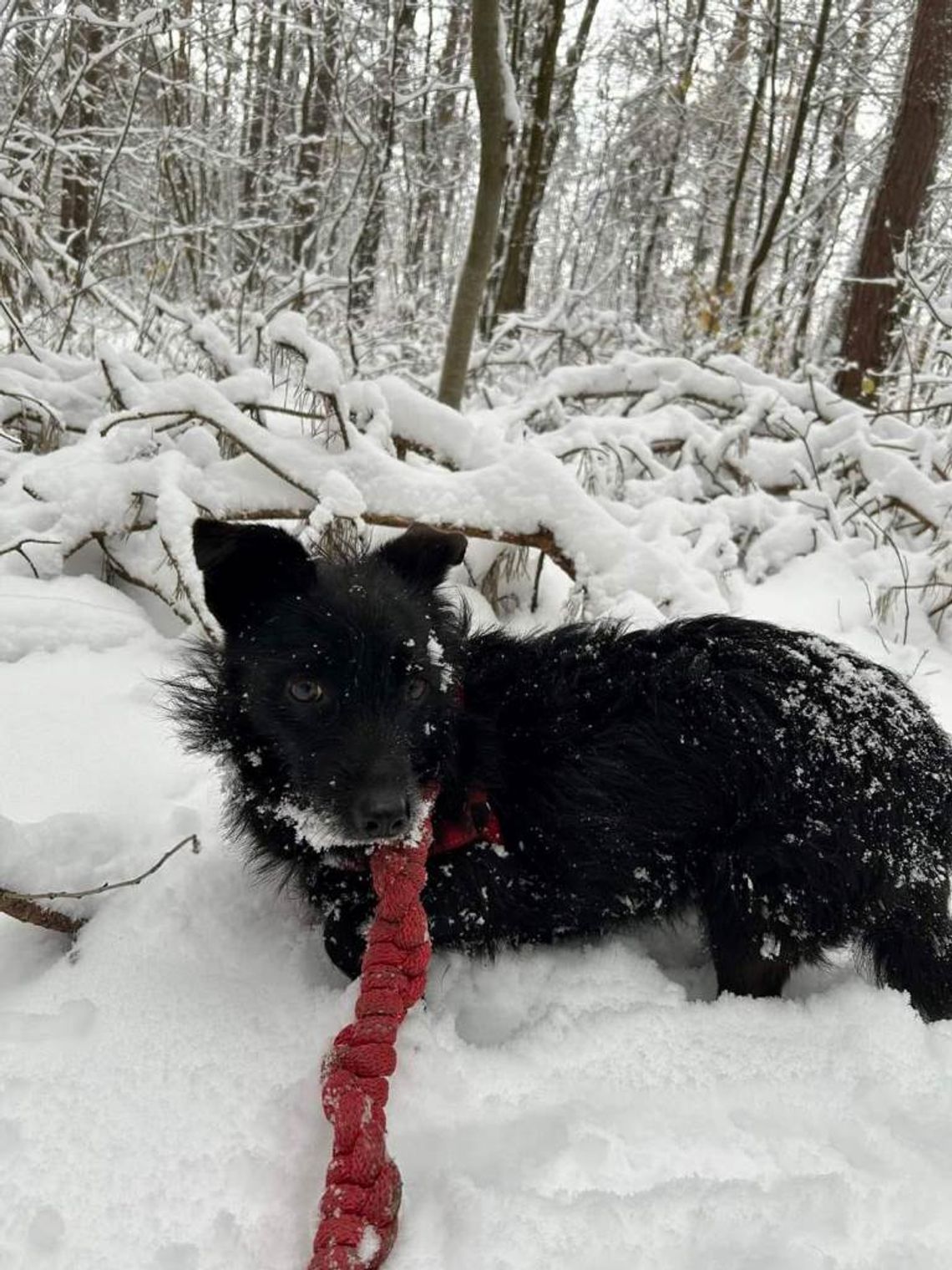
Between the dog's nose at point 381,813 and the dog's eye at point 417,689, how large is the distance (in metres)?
0.31

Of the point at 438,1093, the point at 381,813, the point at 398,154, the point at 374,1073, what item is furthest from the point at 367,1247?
the point at 398,154

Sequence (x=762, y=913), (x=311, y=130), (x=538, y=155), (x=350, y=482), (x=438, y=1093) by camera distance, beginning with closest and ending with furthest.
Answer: (x=438, y=1093), (x=762, y=913), (x=350, y=482), (x=538, y=155), (x=311, y=130)

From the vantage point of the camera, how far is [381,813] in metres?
1.89

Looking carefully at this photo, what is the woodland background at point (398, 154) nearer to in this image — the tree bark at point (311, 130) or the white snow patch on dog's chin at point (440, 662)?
the tree bark at point (311, 130)

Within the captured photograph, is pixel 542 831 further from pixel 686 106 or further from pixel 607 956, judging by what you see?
pixel 686 106

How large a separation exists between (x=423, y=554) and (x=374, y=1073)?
1.34 meters

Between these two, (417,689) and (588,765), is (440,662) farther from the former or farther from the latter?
(588,765)

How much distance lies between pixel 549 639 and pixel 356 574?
2.13ft

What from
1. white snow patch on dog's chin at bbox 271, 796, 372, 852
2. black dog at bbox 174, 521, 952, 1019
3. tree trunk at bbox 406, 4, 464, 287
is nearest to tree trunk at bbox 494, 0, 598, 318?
tree trunk at bbox 406, 4, 464, 287

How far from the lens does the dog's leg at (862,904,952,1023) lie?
2186mm

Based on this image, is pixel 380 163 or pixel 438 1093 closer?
pixel 438 1093

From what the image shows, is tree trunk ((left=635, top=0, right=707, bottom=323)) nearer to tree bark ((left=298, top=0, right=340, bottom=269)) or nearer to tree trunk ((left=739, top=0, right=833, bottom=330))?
tree trunk ((left=739, top=0, right=833, bottom=330))

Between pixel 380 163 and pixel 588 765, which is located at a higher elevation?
pixel 380 163

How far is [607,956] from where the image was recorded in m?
2.43
